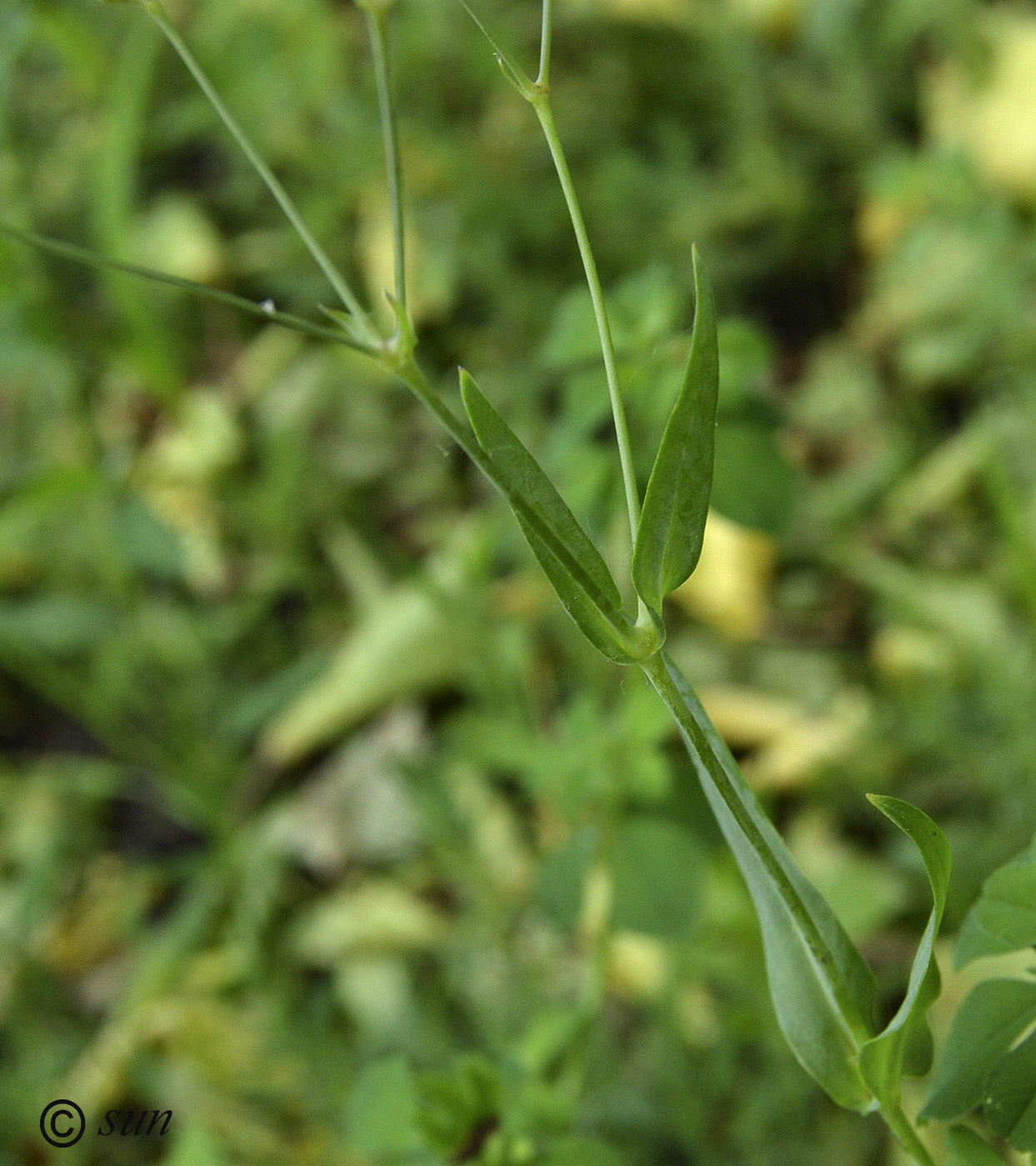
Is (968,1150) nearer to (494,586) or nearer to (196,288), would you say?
(196,288)

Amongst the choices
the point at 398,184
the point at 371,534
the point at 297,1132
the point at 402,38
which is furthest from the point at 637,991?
the point at 402,38

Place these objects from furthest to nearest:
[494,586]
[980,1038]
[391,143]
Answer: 1. [494,586]
2. [980,1038]
3. [391,143]

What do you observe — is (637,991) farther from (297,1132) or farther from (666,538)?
(666,538)

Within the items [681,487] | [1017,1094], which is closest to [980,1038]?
[1017,1094]

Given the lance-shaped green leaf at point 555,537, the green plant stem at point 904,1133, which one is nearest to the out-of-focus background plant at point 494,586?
the green plant stem at point 904,1133

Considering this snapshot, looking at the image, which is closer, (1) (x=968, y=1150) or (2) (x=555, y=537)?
(2) (x=555, y=537)

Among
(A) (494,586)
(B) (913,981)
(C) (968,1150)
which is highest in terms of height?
(B) (913,981)
